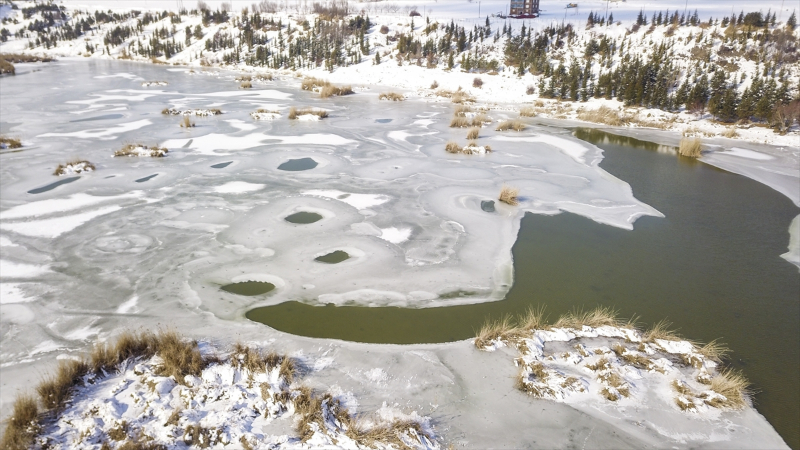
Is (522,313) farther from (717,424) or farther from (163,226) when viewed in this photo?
(163,226)

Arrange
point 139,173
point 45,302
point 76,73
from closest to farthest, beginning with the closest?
point 45,302
point 139,173
point 76,73

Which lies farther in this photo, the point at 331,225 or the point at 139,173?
the point at 139,173

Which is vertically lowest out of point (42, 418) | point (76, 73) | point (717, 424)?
point (717, 424)

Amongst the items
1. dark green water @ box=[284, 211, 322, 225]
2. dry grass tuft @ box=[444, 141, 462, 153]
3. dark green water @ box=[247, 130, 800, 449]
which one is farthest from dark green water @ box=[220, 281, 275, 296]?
dry grass tuft @ box=[444, 141, 462, 153]

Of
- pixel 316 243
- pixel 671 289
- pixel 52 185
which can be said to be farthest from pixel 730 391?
pixel 52 185

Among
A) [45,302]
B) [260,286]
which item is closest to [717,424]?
[260,286]

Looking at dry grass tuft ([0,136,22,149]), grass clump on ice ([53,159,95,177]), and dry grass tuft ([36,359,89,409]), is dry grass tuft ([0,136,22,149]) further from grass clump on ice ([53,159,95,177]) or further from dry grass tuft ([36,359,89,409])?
dry grass tuft ([36,359,89,409])
